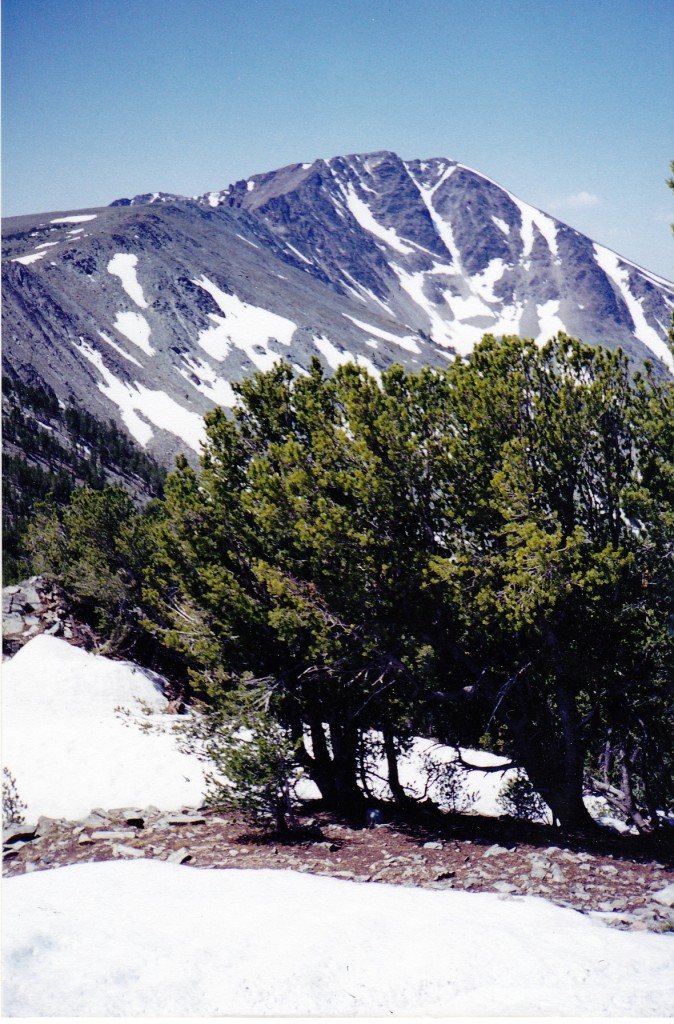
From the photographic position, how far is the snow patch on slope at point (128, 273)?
502ft

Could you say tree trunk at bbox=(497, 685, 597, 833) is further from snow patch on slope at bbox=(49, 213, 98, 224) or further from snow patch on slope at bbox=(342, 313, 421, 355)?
snow patch on slope at bbox=(49, 213, 98, 224)

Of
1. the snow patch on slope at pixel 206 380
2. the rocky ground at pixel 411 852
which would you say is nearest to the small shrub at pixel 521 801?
the rocky ground at pixel 411 852

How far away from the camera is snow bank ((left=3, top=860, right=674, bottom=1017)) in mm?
6023

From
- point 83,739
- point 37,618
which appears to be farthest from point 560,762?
point 37,618

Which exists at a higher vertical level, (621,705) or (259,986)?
(621,705)

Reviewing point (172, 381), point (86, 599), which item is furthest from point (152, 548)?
point (172, 381)

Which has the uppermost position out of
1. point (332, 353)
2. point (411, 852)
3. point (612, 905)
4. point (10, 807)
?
point (332, 353)

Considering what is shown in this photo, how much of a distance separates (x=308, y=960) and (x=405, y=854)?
4.54 m

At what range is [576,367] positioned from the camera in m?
10.6

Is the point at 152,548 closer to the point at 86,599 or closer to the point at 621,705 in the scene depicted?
the point at 86,599

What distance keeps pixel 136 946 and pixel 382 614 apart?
20.2 ft

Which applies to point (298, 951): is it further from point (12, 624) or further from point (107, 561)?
→ point (12, 624)

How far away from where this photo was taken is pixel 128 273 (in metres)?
159

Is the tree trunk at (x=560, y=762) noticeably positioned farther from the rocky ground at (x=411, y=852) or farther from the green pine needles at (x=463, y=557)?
the rocky ground at (x=411, y=852)
